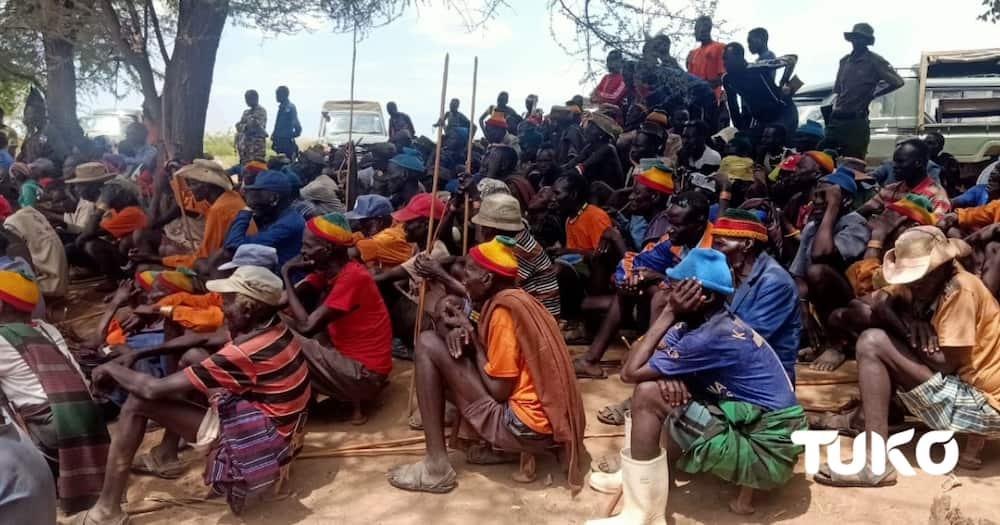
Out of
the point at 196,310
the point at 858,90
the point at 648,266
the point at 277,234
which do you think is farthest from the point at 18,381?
the point at 858,90

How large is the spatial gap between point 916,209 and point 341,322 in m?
3.71

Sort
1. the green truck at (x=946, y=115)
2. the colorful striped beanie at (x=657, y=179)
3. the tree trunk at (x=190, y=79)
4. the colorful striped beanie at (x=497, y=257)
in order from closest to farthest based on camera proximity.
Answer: the colorful striped beanie at (x=497, y=257)
the colorful striped beanie at (x=657, y=179)
the tree trunk at (x=190, y=79)
the green truck at (x=946, y=115)

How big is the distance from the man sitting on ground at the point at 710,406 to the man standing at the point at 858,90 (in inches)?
220

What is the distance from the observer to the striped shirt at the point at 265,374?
12.6ft

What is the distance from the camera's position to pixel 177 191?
7238mm

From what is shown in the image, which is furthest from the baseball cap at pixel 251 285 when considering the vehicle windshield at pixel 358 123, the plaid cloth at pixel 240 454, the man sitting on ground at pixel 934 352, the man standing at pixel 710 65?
the vehicle windshield at pixel 358 123

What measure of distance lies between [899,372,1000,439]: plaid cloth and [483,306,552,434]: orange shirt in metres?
1.89

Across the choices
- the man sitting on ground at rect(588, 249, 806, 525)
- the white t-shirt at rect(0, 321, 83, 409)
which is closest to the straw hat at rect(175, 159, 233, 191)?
the white t-shirt at rect(0, 321, 83, 409)

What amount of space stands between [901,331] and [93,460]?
4106 mm

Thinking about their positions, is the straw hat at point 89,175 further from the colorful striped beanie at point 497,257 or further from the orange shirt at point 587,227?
the colorful striped beanie at point 497,257

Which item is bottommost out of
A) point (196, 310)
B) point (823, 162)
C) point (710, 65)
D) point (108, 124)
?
point (196, 310)

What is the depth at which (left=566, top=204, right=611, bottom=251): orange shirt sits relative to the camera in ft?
20.7

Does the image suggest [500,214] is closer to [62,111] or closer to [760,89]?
[760,89]

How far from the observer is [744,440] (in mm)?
3613
